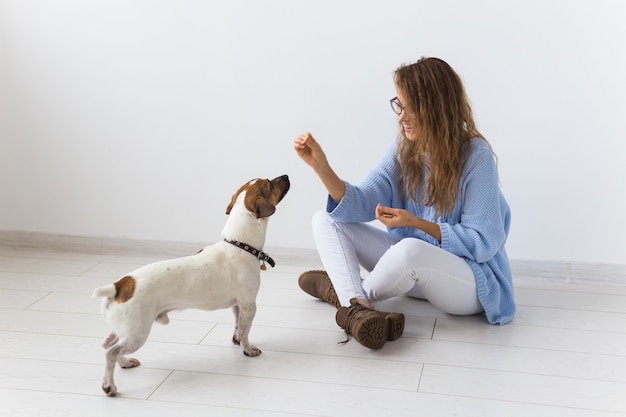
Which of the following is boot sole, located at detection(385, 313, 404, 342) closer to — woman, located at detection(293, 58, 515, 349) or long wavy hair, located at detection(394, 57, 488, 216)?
woman, located at detection(293, 58, 515, 349)

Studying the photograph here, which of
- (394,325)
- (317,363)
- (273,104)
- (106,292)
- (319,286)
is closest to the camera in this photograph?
(106,292)

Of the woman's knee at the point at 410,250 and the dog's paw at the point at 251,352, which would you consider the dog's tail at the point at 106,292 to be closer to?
the dog's paw at the point at 251,352

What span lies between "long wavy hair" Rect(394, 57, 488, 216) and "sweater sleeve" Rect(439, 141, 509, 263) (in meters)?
0.04

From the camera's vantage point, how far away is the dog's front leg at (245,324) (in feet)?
6.40

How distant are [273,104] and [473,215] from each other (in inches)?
35.3

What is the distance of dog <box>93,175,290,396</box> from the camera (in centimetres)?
175

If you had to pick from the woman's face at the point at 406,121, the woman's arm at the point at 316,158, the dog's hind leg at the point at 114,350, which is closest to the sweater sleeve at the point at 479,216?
the woman's face at the point at 406,121

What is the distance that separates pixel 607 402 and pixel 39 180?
2.08 meters

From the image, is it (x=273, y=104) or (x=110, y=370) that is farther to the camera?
(x=273, y=104)

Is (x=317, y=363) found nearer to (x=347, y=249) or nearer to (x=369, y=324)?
(x=369, y=324)

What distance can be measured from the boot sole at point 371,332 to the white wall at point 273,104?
82 centimetres

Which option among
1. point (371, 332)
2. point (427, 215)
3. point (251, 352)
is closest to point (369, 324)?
point (371, 332)

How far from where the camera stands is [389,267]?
83.5 inches

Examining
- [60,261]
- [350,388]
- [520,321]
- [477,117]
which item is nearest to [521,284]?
[520,321]
